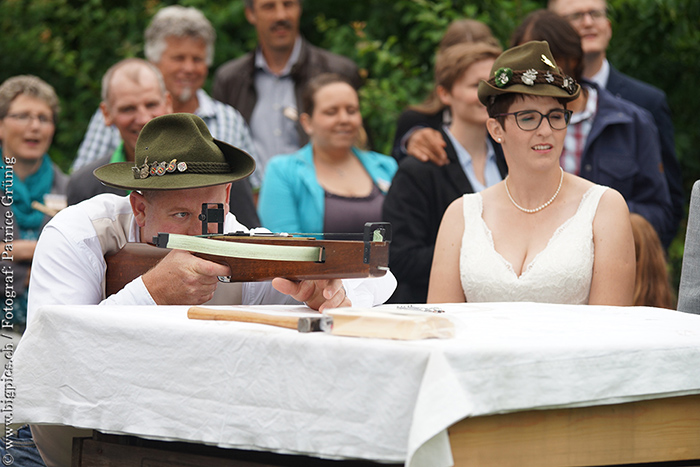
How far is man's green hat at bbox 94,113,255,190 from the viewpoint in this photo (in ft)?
9.87

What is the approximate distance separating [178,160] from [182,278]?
505 millimetres

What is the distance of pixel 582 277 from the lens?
3.45m

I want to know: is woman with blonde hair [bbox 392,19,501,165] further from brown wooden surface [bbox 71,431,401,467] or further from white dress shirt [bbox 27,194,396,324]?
brown wooden surface [bbox 71,431,401,467]

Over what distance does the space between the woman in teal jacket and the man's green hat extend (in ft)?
7.76

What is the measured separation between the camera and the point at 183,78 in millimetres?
6352

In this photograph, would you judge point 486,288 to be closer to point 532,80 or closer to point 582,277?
point 582,277

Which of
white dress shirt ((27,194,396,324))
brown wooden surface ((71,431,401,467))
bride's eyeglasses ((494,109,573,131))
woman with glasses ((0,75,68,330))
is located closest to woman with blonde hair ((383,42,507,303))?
bride's eyeglasses ((494,109,573,131))

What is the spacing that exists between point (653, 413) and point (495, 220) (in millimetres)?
1669

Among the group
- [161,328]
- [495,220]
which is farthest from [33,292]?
[495,220]

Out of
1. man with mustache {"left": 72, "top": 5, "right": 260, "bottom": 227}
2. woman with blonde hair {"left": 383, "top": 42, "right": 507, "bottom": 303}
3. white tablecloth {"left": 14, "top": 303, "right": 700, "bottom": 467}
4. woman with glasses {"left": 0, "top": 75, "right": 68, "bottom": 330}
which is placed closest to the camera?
white tablecloth {"left": 14, "top": 303, "right": 700, "bottom": 467}

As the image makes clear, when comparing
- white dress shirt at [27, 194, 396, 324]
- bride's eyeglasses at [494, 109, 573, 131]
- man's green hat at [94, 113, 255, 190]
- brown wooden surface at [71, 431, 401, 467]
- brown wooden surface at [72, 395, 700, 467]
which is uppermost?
bride's eyeglasses at [494, 109, 573, 131]

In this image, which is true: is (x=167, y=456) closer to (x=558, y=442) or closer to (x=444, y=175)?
(x=558, y=442)

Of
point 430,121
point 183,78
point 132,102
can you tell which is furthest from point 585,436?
point 183,78

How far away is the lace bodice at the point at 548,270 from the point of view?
3447mm
